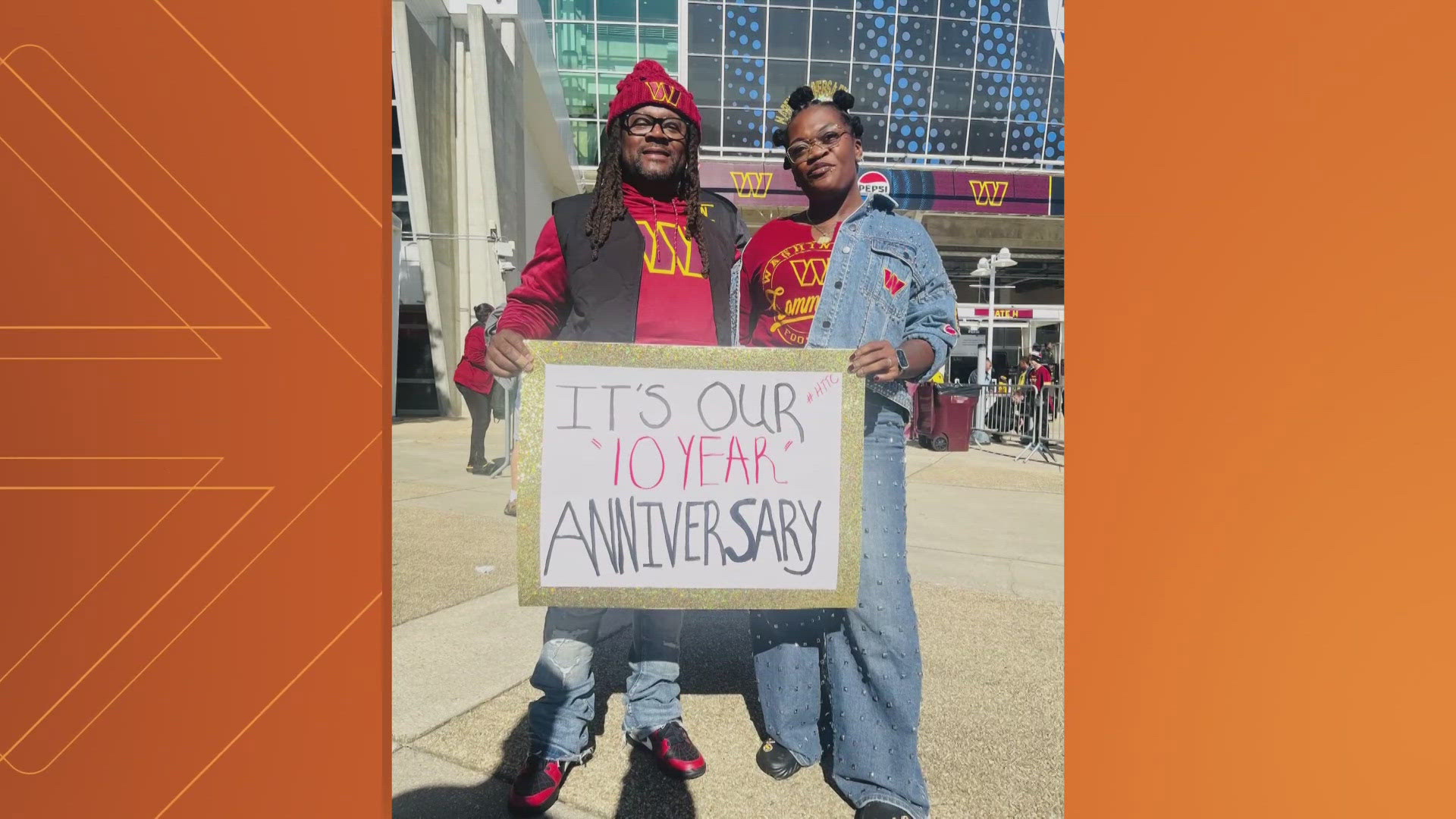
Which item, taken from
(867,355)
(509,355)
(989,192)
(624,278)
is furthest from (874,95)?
(509,355)

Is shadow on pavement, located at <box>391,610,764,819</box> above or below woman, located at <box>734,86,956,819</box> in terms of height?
below

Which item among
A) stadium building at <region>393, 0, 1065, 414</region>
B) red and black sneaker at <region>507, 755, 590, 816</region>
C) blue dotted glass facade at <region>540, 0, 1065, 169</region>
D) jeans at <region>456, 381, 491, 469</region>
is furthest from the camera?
blue dotted glass facade at <region>540, 0, 1065, 169</region>

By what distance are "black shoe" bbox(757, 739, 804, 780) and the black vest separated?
125 centimetres

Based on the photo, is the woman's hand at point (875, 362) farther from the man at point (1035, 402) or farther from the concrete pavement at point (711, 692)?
the man at point (1035, 402)

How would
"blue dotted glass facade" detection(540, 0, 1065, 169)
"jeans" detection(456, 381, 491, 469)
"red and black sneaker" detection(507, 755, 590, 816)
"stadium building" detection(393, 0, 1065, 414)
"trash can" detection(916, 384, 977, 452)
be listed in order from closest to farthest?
"red and black sneaker" detection(507, 755, 590, 816)
"jeans" detection(456, 381, 491, 469)
"trash can" detection(916, 384, 977, 452)
"stadium building" detection(393, 0, 1065, 414)
"blue dotted glass facade" detection(540, 0, 1065, 169)

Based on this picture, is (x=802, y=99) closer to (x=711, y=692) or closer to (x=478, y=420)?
(x=711, y=692)

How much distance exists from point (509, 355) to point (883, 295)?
40.4 inches

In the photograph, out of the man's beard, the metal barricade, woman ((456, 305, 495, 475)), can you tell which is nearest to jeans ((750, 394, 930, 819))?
the man's beard

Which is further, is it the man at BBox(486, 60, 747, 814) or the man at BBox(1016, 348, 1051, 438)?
the man at BBox(1016, 348, 1051, 438)

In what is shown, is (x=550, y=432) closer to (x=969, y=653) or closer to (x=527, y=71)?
(x=969, y=653)

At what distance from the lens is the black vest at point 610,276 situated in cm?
194

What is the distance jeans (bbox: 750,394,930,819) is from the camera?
188 cm

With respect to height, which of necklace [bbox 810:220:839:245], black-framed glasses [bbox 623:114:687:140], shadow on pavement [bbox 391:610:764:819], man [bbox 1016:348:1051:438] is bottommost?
shadow on pavement [bbox 391:610:764:819]

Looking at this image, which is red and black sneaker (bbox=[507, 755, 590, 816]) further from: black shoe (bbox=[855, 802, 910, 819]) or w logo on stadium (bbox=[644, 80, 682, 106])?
w logo on stadium (bbox=[644, 80, 682, 106])
